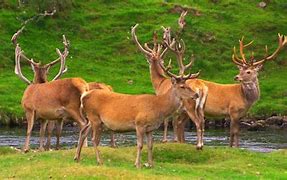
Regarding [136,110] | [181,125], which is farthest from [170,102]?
[181,125]

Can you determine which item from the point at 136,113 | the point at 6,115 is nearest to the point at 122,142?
the point at 6,115

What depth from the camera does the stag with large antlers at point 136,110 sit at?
17312 millimetres

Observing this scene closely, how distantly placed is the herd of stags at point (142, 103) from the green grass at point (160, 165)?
0.54 meters

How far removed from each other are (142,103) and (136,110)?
26 cm

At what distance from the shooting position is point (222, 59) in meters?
56.9

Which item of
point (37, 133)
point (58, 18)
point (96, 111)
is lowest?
point (37, 133)

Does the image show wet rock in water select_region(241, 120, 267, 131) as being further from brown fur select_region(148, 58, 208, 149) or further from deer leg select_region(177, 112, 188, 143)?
deer leg select_region(177, 112, 188, 143)

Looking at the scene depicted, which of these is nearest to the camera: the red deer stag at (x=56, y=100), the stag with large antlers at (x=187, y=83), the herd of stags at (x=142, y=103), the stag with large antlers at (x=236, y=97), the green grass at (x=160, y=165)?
the green grass at (x=160, y=165)

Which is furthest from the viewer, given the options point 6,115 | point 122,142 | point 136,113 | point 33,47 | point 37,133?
point 33,47

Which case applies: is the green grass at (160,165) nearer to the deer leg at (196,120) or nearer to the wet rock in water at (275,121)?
the deer leg at (196,120)

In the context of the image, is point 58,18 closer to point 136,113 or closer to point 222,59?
point 222,59

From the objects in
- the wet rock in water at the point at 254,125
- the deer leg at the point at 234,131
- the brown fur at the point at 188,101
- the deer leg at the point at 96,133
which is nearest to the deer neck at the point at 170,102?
the deer leg at the point at 96,133

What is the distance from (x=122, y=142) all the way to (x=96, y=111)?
570 inches

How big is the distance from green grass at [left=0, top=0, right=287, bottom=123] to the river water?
22.1 feet
